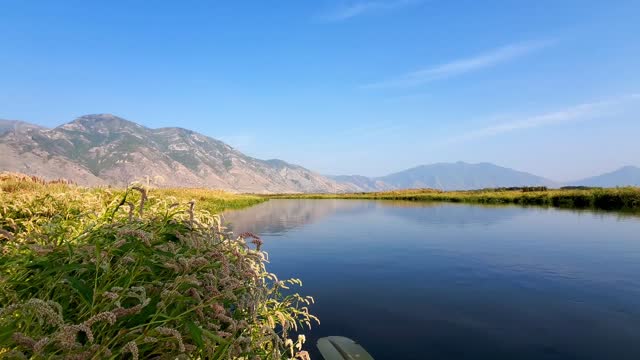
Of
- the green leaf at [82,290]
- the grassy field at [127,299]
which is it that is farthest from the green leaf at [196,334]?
the green leaf at [82,290]

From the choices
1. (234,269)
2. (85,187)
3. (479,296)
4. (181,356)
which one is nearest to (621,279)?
(479,296)

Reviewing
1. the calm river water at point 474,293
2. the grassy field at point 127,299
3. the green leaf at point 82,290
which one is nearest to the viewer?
the grassy field at point 127,299

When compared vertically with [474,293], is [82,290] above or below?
above

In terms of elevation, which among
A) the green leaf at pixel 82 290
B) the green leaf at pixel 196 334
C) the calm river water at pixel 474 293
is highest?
the green leaf at pixel 82 290

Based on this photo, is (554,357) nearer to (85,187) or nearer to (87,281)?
(87,281)

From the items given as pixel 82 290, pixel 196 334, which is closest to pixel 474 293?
pixel 196 334

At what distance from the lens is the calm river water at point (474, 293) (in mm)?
8172

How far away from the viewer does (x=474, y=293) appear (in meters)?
12.1

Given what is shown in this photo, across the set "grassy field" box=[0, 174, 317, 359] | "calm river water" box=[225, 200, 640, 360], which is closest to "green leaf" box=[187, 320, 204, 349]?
"grassy field" box=[0, 174, 317, 359]

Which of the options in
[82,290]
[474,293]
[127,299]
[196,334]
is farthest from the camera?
[474,293]

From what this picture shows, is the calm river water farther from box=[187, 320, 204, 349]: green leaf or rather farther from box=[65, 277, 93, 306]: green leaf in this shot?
box=[65, 277, 93, 306]: green leaf

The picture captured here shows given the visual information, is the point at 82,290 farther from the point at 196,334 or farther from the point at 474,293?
the point at 474,293

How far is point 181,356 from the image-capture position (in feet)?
8.64

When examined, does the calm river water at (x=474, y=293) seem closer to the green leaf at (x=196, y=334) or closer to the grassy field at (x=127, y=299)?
the grassy field at (x=127, y=299)
